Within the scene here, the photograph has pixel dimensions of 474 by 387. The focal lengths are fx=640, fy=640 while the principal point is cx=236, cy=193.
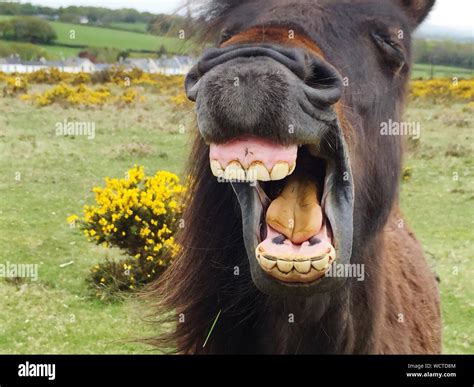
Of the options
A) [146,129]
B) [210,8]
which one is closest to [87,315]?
[210,8]

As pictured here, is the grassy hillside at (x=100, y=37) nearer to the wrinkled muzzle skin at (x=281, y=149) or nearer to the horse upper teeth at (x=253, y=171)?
the wrinkled muzzle skin at (x=281, y=149)

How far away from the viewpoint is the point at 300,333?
279cm

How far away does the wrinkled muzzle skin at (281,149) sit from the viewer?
6.72 ft

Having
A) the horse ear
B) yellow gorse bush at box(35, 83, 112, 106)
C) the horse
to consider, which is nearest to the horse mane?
the horse

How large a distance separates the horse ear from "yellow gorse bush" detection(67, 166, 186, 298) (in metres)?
4.97

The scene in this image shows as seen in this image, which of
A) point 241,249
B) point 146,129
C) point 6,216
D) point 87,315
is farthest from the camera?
point 146,129

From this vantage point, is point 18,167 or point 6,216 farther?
point 18,167

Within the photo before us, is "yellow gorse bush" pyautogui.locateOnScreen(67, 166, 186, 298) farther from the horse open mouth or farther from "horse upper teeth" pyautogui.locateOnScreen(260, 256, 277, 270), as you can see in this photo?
"horse upper teeth" pyautogui.locateOnScreen(260, 256, 277, 270)

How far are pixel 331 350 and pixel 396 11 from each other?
1580mm

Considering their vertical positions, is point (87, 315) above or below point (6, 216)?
below

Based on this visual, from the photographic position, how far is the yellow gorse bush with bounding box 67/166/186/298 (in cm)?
791

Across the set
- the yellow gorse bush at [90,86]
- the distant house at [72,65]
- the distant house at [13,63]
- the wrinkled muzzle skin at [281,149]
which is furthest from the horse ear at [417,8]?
the distant house at [13,63]
